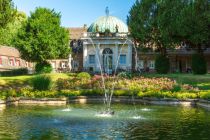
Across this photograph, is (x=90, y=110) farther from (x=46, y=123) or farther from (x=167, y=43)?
(x=167, y=43)

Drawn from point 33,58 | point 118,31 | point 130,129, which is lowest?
point 130,129

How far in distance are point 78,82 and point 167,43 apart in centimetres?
2032

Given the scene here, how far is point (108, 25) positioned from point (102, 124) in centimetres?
5989

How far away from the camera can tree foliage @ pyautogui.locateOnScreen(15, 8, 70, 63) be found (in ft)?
221

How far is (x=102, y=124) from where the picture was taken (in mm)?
23031

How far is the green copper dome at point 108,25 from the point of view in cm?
8144

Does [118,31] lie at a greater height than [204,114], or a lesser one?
greater

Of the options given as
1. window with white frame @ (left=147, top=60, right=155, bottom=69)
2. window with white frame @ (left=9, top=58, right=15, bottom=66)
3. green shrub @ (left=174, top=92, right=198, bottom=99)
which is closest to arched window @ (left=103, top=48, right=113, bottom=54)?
window with white frame @ (left=147, top=60, right=155, bottom=69)

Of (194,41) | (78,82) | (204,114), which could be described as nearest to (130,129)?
(204,114)

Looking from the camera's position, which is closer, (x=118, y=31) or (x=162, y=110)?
(x=162, y=110)

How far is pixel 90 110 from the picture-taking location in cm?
3017

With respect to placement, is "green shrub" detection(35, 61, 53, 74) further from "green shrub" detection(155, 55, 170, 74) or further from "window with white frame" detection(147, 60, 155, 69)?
"window with white frame" detection(147, 60, 155, 69)

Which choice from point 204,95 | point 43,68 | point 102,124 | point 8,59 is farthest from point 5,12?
point 8,59

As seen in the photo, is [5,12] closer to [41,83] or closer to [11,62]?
[41,83]
